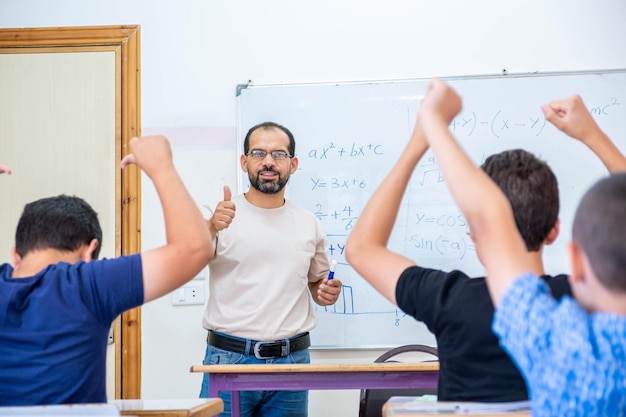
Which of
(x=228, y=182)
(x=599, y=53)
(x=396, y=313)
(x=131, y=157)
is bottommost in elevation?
(x=396, y=313)

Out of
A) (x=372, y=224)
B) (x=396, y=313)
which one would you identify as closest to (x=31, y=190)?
(x=396, y=313)

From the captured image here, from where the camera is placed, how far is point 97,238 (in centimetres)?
156

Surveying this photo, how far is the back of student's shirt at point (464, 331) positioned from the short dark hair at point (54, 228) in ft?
2.21

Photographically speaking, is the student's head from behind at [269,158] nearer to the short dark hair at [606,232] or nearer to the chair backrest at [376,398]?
the chair backrest at [376,398]

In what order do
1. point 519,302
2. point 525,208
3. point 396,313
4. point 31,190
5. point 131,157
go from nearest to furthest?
point 519,302, point 525,208, point 131,157, point 396,313, point 31,190

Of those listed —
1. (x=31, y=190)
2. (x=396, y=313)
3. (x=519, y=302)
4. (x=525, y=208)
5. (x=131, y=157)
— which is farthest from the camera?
(x=31, y=190)

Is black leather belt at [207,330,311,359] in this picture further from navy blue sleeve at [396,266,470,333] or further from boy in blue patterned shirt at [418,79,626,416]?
boy in blue patterned shirt at [418,79,626,416]

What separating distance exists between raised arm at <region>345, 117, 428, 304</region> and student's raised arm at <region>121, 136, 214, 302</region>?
0.30 m

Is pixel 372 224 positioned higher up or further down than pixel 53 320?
higher up

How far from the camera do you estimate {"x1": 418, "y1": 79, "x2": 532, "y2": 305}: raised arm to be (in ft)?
2.98

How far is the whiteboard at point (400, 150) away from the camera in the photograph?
342cm

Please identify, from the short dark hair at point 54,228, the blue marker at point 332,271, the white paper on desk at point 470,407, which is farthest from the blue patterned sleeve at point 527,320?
the blue marker at point 332,271

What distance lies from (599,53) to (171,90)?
208 centimetres

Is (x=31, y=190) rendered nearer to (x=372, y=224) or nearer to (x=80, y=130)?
(x=80, y=130)
